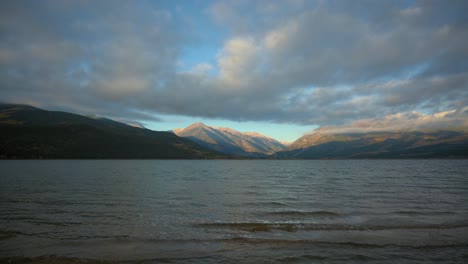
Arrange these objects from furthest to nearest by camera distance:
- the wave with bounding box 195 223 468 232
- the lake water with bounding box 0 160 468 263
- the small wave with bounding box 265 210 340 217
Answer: the small wave with bounding box 265 210 340 217 → the wave with bounding box 195 223 468 232 → the lake water with bounding box 0 160 468 263

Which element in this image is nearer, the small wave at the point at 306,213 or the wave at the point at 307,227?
the wave at the point at 307,227

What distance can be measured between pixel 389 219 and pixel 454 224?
5.09 m

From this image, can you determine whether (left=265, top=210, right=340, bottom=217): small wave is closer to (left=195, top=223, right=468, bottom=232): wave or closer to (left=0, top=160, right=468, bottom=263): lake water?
(left=0, top=160, right=468, bottom=263): lake water

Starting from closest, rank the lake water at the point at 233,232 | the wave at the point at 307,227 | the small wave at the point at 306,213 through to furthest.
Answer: the lake water at the point at 233,232 → the wave at the point at 307,227 → the small wave at the point at 306,213

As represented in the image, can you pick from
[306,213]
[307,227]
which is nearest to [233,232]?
[307,227]

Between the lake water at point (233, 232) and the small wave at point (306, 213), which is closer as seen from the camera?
the lake water at point (233, 232)

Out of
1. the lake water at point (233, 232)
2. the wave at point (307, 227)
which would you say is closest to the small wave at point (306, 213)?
the lake water at point (233, 232)

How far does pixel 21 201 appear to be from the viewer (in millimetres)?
36531

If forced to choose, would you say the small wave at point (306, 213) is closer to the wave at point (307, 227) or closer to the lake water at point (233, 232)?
the lake water at point (233, 232)

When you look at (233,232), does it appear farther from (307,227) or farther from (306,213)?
(306,213)

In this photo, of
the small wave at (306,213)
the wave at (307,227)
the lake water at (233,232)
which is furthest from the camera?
the small wave at (306,213)

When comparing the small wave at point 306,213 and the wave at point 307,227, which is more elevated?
the wave at point 307,227

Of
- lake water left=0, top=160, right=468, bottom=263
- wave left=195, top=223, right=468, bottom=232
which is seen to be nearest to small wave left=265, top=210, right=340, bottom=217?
lake water left=0, top=160, right=468, bottom=263

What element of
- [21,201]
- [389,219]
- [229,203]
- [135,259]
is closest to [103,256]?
[135,259]
